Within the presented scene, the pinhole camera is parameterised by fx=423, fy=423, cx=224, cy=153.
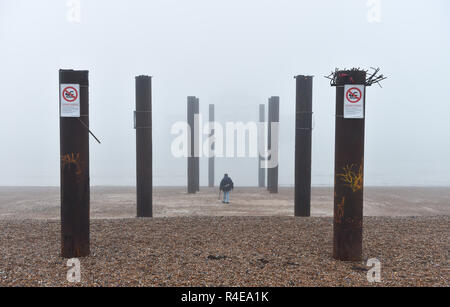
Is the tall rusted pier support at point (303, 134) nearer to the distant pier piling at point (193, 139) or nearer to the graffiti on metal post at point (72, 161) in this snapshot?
the graffiti on metal post at point (72, 161)

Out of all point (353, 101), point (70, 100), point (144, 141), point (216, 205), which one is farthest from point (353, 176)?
point (216, 205)

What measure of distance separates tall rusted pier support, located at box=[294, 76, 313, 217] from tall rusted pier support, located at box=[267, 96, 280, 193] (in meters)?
8.11

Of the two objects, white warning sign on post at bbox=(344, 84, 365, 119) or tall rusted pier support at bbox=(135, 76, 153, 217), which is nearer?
white warning sign on post at bbox=(344, 84, 365, 119)

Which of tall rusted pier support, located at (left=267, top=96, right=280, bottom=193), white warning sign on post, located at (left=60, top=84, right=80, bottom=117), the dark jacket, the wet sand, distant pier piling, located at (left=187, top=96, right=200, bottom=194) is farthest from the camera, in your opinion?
distant pier piling, located at (left=187, top=96, right=200, bottom=194)

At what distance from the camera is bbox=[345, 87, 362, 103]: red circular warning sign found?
7.48 meters

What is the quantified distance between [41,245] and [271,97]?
15.7 m

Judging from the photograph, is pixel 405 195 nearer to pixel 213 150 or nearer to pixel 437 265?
pixel 213 150

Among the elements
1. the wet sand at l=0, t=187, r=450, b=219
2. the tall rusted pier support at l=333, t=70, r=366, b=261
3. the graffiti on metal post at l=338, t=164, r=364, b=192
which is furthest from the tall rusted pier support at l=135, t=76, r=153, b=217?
the graffiti on metal post at l=338, t=164, r=364, b=192

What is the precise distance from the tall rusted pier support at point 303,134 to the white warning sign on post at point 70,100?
301 inches

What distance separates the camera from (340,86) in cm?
759

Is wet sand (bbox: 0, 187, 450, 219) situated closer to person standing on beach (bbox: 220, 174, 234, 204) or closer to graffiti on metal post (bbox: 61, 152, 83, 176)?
person standing on beach (bbox: 220, 174, 234, 204)

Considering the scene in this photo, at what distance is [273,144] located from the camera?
22.0m

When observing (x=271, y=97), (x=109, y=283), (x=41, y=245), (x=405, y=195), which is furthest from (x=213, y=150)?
(x=109, y=283)

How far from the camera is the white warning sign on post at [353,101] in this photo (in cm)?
745
